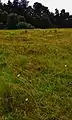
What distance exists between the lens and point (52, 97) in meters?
3.93

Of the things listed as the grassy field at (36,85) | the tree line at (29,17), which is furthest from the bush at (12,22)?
the grassy field at (36,85)

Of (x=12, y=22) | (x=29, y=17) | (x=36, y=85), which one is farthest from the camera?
(x=29, y=17)

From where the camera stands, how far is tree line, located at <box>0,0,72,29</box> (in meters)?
Result: 21.5

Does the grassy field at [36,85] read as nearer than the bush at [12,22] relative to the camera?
Yes

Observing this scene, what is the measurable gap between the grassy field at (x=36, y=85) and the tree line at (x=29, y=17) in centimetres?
1471

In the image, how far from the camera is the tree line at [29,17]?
70.5ft

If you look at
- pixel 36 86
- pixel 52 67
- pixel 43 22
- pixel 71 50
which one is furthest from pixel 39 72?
pixel 43 22

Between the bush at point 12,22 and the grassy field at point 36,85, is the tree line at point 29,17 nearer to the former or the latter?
the bush at point 12,22

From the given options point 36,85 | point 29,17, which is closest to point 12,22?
point 29,17

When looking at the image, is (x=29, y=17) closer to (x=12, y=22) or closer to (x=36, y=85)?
(x=12, y=22)

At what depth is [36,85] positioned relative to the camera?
171 inches

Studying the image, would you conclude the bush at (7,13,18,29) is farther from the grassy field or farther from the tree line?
the grassy field

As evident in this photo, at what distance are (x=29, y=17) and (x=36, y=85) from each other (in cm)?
2093

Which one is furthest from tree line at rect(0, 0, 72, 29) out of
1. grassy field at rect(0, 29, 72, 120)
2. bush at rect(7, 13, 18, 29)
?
grassy field at rect(0, 29, 72, 120)
